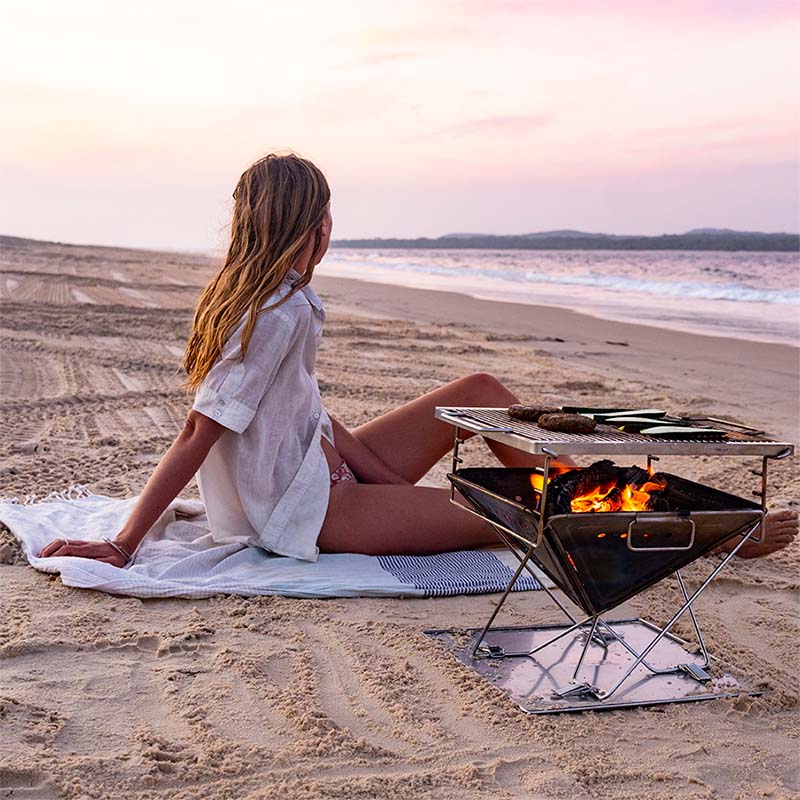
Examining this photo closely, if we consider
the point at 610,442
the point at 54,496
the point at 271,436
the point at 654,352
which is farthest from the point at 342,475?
the point at 654,352

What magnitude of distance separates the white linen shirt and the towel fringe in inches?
43.6

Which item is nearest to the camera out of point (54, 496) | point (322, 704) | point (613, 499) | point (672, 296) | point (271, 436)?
point (322, 704)

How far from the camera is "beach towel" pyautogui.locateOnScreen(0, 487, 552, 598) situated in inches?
135

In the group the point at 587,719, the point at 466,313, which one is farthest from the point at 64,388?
the point at 466,313

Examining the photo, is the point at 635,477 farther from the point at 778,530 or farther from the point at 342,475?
the point at 342,475

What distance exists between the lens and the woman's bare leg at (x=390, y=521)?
3.69 meters

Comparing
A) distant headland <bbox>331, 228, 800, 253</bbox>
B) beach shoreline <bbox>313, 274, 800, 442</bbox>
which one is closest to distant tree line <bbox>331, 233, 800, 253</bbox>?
distant headland <bbox>331, 228, 800, 253</bbox>

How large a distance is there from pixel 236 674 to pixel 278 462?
916mm

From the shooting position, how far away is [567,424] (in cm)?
275

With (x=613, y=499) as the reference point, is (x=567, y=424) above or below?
above

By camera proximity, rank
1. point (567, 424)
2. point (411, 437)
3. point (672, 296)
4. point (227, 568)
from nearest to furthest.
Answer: point (567, 424), point (227, 568), point (411, 437), point (672, 296)

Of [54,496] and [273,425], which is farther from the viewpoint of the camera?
[54,496]

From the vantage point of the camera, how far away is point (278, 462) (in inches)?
139

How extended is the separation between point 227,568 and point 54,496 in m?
1.35
